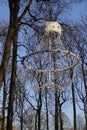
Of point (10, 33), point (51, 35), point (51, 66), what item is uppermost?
point (10, 33)

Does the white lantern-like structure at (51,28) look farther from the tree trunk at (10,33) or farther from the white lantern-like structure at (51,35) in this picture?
the tree trunk at (10,33)

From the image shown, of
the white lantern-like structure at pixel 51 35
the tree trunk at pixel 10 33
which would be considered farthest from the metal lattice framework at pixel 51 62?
the tree trunk at pixel 10 33

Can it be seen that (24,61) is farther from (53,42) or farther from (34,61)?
(53,42)

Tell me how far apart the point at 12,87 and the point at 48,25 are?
22.1ft

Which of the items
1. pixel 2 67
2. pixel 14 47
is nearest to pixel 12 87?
pixel 14 47

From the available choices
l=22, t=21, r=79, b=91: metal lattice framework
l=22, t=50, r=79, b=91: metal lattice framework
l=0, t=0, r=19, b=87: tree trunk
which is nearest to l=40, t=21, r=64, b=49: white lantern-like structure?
l=22, t=21, r=79, b=91: metal lattice framework

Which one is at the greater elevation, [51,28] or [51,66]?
[51,28]

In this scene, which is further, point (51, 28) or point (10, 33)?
point (10, 33)

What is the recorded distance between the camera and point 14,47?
47.1 feet

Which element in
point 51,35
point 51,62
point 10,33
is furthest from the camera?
point 10,33

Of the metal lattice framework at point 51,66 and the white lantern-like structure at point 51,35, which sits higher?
the white lantern-like structure at point 51,35

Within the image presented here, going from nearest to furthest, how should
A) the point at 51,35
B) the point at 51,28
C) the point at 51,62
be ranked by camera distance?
the point at 51,28, the point at 51,35, the point at 51,62

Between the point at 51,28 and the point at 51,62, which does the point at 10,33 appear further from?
the point at 51,28

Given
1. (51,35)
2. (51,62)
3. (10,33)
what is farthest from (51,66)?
(10,33)
